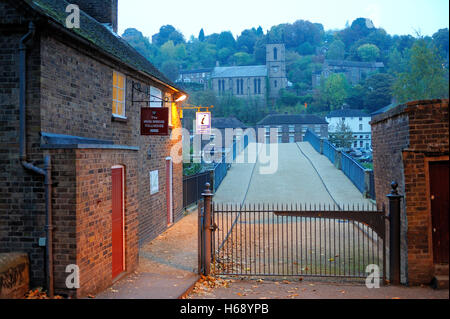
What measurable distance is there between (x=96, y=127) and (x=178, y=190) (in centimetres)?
721

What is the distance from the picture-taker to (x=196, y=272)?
8867mm

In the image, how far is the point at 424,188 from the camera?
7.25 meters

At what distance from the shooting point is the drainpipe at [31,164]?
6.61 meters

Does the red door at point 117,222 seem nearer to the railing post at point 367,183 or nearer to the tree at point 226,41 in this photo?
the railing post at point 367,183

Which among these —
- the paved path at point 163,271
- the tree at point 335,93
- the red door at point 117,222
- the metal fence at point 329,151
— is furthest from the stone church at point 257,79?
the red door at point 117,222

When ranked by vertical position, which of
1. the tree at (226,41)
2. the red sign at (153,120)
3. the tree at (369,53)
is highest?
the tree at (226,41)

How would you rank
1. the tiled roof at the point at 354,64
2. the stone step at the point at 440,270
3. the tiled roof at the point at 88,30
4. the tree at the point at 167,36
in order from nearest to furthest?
the stone step at the point at 440,270 → the tiled roof at the point at 88,30 → the tiled roof at the point at 354,64 → the tree at the point at 167,36

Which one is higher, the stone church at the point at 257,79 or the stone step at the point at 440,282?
the stone church at the point at 257,79

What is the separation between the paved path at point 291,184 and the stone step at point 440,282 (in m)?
9.88

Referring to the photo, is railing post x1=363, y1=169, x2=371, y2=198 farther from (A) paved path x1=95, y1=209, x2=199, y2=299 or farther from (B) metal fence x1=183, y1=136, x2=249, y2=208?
(A) paved path x1=95, y1=209, x2=199, y2=299

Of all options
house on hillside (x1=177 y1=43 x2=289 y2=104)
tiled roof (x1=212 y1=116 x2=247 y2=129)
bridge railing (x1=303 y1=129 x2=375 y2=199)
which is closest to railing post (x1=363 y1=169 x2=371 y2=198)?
bridge railing (x1=303 y1=129 x2=375 y2=199)

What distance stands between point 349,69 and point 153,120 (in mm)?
127579

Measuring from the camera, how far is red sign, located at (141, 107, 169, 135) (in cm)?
1105

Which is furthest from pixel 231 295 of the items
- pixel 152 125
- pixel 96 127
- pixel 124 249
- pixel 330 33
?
pixel 330 33
